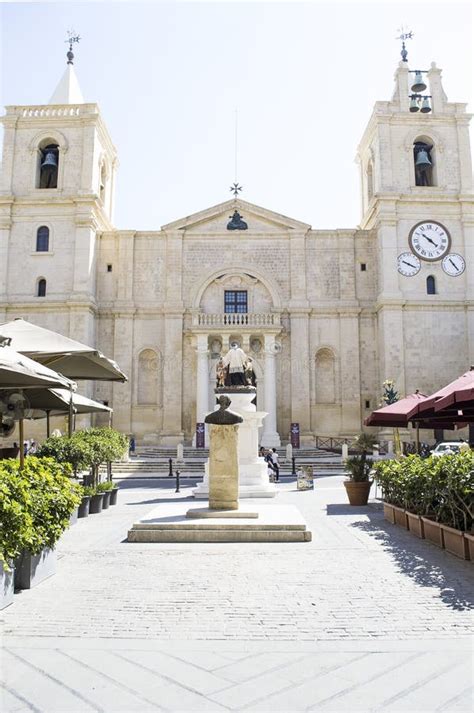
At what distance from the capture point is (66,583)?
7.15 m

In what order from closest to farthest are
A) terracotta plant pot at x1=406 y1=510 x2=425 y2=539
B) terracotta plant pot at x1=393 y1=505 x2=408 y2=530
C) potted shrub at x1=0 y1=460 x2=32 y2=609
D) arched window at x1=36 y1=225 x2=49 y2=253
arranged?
potted shrub at x1=0 y1=460 x2=32 y2=609 < terracotta plant pot at x1=406 y1=510 x2=425 y2=539 < terracotta plant pot at x1=393 y1=505 x2=408 y2=530 < arched window at x1=36 y1=225 x2=49 y2=253

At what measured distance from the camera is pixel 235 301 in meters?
35.3

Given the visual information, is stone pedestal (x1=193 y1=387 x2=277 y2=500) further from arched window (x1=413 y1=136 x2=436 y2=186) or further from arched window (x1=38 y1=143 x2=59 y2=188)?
arched window (x1=38 y1=143 x2=59 y2=188)

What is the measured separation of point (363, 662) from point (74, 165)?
3502 cm

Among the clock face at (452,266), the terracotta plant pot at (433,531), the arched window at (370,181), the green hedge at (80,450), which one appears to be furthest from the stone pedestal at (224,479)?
the arched window at (370,181)

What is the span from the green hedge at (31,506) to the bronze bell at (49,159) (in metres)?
30.9

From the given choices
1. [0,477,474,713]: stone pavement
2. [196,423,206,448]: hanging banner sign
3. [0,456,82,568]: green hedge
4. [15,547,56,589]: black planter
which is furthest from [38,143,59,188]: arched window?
[15,547,56,589]: black planter

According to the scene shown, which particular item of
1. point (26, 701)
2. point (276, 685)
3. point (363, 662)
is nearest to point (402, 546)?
point (363, 662)

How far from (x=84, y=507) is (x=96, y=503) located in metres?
0.68

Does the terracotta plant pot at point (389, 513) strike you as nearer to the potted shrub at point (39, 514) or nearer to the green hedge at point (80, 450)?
the green hedge at point (80, 450)

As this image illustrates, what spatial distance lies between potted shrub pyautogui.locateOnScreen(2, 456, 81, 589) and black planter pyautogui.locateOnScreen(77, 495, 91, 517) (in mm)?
5212

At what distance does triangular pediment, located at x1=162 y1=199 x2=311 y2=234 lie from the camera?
1403 inches

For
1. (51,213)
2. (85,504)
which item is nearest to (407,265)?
(51,213)

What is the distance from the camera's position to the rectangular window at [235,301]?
1385 inches
